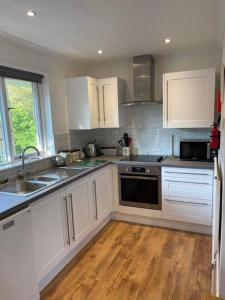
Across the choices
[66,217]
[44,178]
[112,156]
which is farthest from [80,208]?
[112,156]

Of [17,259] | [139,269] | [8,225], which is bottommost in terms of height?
[139,269]

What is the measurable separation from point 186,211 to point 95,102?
1.99m

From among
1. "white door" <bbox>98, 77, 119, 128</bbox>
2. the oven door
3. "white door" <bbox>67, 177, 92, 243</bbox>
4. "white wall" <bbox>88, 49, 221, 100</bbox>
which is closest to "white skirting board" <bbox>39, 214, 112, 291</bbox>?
"white door" <bbox>67, 177, 92, 243</bbox>

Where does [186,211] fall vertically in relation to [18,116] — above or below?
below

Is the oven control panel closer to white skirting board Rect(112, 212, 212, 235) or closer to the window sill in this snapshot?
white skirting board Rect(112, 212, 212, 235)

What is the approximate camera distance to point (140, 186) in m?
3.06

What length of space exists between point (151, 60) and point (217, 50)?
2.84 ft

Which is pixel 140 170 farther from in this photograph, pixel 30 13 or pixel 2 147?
pixel 30 13

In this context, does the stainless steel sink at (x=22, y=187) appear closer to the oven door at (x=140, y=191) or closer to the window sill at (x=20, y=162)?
the window sill at (x=20, y=162)

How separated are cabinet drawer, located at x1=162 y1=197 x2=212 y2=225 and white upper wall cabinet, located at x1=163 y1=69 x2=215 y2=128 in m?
1.01

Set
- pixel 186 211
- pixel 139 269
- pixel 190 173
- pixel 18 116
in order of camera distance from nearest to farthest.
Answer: pixel 139 269 < pixel 18 116 < pixel 190 173 < pixel 186 211

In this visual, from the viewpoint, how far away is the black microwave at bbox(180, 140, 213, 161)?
3018mm

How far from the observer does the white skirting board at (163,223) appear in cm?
288

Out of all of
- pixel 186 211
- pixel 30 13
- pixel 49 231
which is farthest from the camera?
pixel 186 211
